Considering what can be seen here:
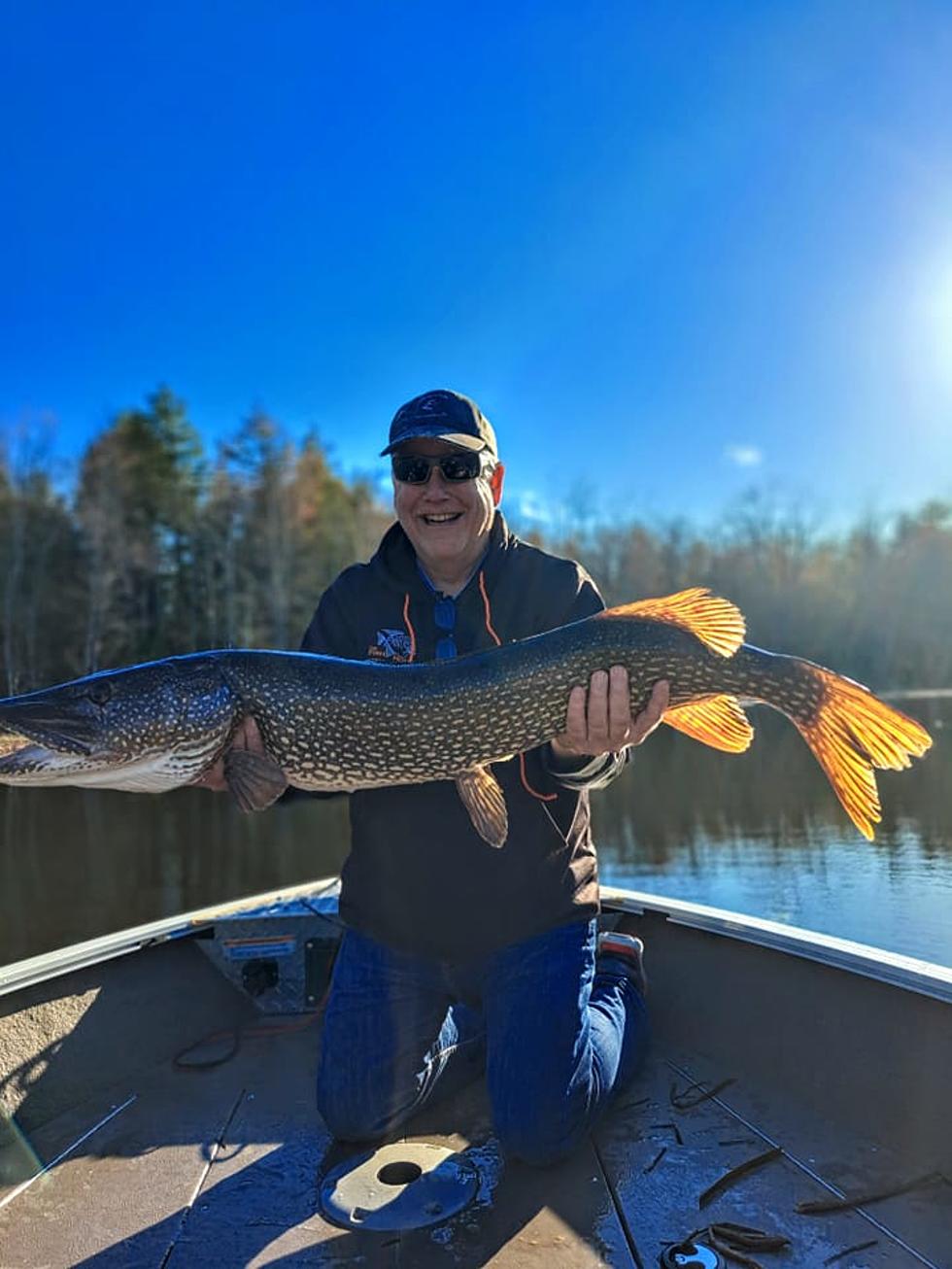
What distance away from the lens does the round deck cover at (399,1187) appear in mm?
2268

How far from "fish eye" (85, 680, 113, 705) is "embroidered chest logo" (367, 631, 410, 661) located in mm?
839

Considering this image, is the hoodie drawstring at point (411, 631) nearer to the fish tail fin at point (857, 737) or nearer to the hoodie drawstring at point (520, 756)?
the hoodie drawstring at point (520, 756)

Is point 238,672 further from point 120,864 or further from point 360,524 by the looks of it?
point 360,524

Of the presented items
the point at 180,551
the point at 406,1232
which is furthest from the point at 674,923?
the point at 180,551

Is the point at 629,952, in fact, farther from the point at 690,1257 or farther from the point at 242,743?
the point at 242,743

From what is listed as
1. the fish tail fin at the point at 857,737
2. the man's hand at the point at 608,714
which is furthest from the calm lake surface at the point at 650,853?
the man's hand at the point at 608,714

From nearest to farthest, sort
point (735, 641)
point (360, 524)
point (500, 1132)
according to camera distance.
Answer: point (500, 1132) → point (735, 641) → point (360, 524)

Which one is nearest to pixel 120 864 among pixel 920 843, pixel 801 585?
pixel 920 843

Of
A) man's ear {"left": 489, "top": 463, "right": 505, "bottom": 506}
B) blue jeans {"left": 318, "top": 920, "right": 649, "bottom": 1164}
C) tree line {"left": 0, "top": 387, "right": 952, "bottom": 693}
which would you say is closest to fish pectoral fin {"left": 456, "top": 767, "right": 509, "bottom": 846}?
blue jeans {"left": 318, "top": 920, "right": 649, "bottom": 1164}

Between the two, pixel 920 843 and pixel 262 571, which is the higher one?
pixel 262 571

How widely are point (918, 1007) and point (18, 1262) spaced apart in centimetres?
234

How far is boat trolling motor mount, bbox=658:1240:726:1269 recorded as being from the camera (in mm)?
2055

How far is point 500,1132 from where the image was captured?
250 centimetres

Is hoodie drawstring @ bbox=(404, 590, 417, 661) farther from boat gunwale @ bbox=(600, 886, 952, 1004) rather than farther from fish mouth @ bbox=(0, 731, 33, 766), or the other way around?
boat gunwale @ bbox=(600, 886, 952, 1004)
